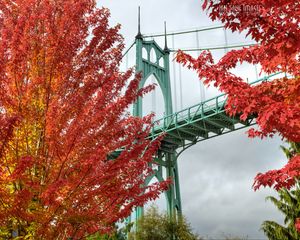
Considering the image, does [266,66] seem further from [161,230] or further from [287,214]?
[161,230]

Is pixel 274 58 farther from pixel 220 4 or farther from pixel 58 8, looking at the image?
pixel 58 8

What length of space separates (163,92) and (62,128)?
32369 millimetres

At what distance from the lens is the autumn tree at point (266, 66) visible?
15.0ft

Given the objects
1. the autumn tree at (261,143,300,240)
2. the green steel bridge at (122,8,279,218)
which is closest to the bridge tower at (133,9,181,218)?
the green steel bridge at (122,8,279,218)

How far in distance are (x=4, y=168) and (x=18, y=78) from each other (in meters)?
1.41

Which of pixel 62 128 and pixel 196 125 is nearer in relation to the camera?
pixel 62 128

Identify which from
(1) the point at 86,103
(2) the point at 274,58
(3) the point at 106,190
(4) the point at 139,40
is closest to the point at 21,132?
(1) the point at 86,103

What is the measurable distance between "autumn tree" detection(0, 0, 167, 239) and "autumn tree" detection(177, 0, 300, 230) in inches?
65.1

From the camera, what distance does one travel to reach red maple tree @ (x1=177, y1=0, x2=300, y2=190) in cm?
457

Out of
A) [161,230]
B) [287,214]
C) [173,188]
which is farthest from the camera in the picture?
[173,188]

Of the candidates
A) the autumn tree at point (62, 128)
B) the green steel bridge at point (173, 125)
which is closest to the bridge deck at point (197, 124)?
the green steel bridge at point (173, 125)

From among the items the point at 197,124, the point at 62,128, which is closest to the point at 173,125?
the point at 197,124

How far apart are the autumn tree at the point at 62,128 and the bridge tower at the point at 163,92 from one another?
81.9 ft

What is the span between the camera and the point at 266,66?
5.59m
